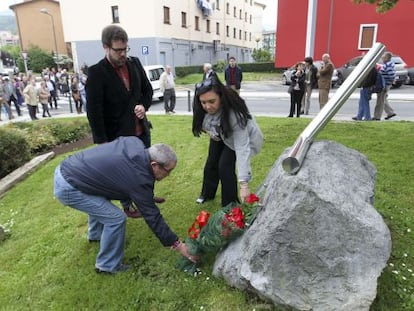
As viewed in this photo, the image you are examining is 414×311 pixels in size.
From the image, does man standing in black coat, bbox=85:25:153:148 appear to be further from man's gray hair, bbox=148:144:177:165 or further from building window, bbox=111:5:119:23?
building window, bbox=111:5:119:23

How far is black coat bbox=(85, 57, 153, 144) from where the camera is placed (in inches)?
141

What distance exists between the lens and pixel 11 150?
6840 millimetres

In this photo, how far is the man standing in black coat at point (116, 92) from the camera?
3.48m

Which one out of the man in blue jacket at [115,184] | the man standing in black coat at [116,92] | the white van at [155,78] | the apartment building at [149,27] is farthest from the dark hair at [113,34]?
the apartment building at [149,27]

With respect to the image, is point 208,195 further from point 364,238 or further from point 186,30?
point 186,30

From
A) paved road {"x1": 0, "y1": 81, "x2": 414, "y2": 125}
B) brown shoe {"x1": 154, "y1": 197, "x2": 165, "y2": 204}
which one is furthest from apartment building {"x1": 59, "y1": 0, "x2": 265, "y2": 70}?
brown shoe {"x1": 154, "y1": 197, "x2": 165, "y2": 204}

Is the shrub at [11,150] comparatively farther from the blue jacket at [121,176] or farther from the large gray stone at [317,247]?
the large gray stone at [317,247]

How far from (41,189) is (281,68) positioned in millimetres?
26367

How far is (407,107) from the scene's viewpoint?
13094 mm

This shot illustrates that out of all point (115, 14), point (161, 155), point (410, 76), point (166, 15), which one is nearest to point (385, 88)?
point (161, 155)

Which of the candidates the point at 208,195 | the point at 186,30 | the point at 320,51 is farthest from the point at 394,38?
the point at 208,195

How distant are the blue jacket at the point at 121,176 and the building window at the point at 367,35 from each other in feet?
83.2

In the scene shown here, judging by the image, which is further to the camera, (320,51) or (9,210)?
(320,51)

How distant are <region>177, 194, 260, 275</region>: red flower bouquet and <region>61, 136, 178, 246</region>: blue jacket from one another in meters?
0.36
